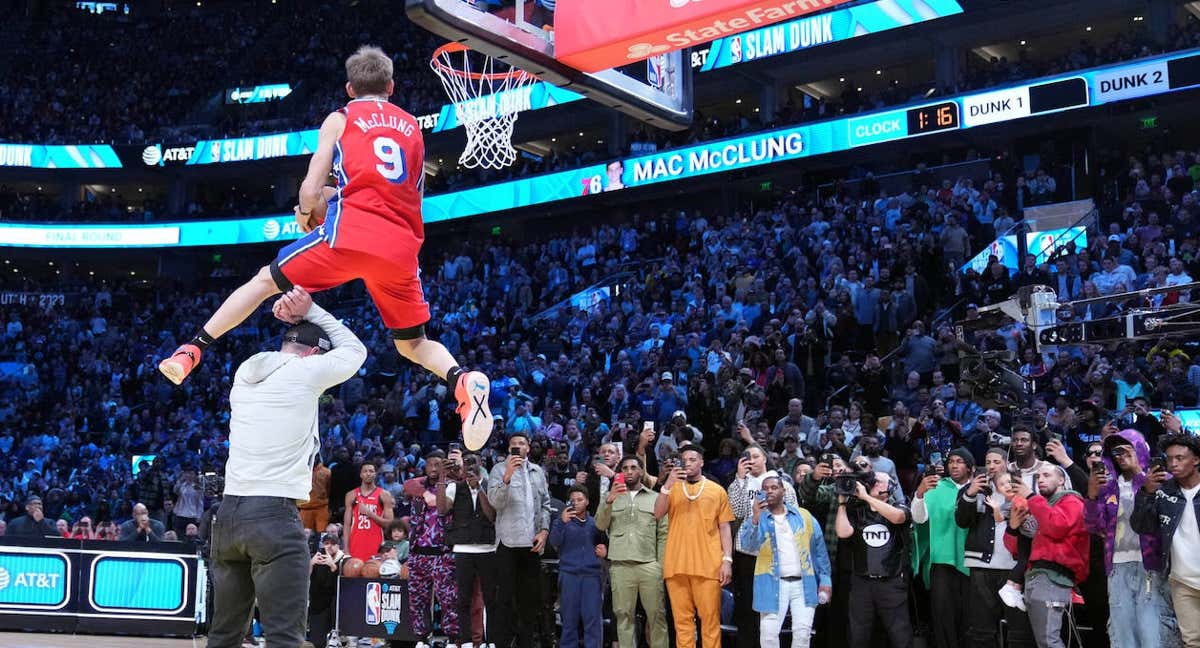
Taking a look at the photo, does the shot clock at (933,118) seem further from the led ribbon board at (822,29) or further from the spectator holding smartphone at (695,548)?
the spectator holding smartphone at (695,548)

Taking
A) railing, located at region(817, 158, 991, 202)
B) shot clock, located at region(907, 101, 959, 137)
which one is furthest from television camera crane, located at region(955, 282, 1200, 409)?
shot clock, located at region(907, 101, 959, 137)

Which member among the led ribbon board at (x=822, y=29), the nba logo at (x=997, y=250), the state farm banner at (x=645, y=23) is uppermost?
the led ribbon board at (x=822, y=29)

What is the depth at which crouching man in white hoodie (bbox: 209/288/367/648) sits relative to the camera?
4918mm

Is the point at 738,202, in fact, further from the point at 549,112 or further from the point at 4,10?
Result: the point at 4,10

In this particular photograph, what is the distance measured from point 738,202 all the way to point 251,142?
52.0 ft

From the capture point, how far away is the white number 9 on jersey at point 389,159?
5.49 metres

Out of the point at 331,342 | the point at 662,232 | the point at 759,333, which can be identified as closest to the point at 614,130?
the point at 662,232

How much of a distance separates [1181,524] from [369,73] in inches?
248

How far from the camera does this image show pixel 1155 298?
14641 mm

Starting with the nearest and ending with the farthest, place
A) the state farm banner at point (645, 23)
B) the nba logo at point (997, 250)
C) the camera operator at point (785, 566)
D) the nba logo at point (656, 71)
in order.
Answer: the state farm banner at point (645, 23)
the nba logo at point (656, 71)
the camera operator at point (785, 566)
the nba logo at point (997, 250)

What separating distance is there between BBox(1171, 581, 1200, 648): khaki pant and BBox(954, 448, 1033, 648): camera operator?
5.01ft

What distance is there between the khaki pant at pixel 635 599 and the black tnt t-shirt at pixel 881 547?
181cm

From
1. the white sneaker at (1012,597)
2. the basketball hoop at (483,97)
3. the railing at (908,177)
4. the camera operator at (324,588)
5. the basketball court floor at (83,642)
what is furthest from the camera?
the railing at (908,177)

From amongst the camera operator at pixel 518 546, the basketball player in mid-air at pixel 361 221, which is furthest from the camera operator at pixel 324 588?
the basketball player in mid-air at pixel 361 221
